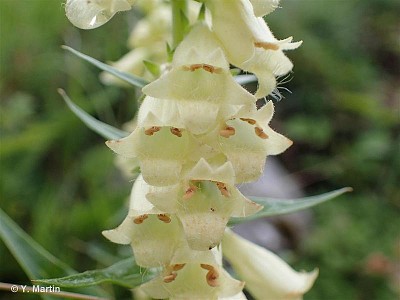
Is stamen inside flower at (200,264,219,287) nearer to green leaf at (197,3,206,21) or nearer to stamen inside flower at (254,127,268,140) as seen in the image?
stamen inside flower at (254,127,268,140)

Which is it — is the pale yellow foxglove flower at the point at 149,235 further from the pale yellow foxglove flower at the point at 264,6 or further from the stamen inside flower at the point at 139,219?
the pale yellow foxglove flower at the point at 264,6

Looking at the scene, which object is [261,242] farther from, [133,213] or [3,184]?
[133,213]

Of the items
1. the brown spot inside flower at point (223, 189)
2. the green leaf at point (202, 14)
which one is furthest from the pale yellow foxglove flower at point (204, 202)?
the green leaf at point (202, 14)

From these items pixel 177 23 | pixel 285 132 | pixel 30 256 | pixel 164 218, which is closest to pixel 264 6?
pixel 177 23

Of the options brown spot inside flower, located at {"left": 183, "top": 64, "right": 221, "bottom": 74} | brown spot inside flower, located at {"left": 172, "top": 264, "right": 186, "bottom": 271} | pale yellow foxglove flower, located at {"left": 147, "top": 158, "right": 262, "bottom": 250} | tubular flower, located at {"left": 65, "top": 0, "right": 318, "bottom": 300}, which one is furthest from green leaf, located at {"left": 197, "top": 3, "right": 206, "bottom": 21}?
brown spot inside flower, located at {"left": 172, "top": 264, "right": 186, "bottom": 271}

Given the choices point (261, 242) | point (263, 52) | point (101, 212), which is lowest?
point (261, 242)

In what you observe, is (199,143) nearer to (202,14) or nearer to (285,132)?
(202,14)

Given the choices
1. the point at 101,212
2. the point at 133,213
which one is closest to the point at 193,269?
the point at 133,213
